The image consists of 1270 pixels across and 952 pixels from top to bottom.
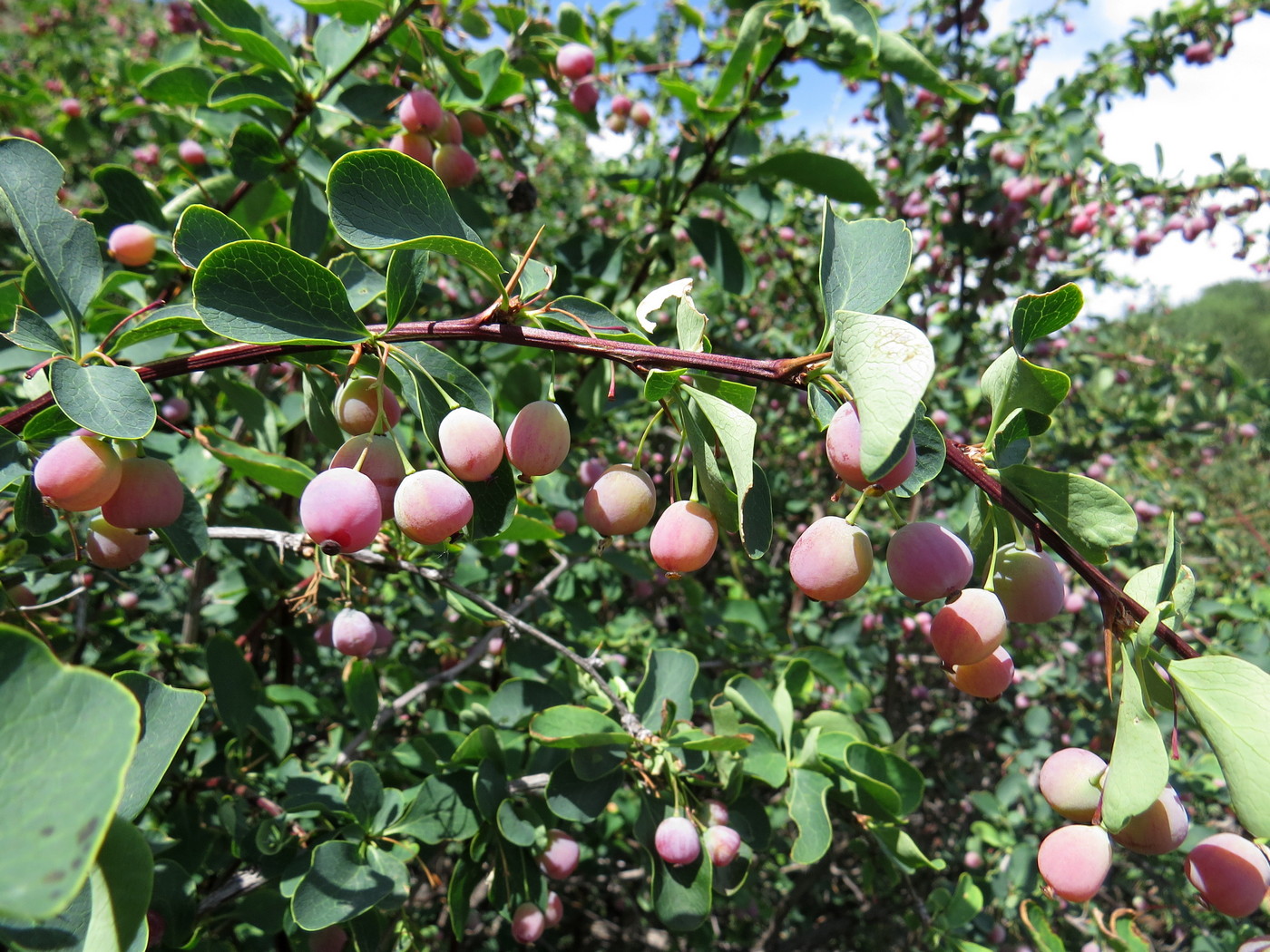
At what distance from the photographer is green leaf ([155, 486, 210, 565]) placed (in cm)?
82

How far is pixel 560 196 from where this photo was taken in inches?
165

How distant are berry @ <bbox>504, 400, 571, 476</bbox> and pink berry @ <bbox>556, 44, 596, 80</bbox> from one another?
1.27m

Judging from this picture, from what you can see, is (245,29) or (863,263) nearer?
(863,263)

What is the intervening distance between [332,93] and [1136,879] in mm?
3416

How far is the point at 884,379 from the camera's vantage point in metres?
0.48

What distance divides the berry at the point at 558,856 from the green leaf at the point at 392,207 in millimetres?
950

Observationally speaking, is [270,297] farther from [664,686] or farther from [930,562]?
[664,686]

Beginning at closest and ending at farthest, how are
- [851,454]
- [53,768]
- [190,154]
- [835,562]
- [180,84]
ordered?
1. [53,768]
2. [851,454]
3. [835,562]
4. [180,84]
5. [190,154]

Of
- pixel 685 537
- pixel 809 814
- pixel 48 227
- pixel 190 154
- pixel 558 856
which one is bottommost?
pixel 558 856

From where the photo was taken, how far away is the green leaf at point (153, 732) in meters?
0.57

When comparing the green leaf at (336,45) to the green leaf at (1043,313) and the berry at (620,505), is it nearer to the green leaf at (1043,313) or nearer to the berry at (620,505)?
the berry at (620,505)

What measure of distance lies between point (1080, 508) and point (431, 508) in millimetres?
573

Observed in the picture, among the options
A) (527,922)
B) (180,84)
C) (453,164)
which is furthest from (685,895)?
(180,84)

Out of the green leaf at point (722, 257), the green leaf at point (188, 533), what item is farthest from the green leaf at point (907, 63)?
the green leaf at point (188, 533)
